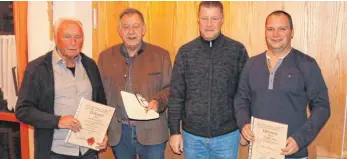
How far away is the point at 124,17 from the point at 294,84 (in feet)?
4.07

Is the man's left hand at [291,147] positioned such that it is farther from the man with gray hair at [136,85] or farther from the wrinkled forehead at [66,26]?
the wrinkled forehead at [66,26]

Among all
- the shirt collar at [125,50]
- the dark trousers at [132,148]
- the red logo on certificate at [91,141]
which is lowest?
the dark trousers at [132,148]

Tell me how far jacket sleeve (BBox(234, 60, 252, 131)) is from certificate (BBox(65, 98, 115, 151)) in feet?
2.72

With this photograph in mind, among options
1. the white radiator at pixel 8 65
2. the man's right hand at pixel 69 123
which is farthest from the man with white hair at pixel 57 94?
the white radiator at pixel 8 65

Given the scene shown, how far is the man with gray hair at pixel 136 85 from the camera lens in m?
2.58

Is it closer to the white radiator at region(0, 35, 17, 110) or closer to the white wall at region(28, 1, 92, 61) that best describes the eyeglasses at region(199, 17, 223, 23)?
the white wall at region(28, 1, 92, 61)

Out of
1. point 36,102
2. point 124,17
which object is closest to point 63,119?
point 36,102

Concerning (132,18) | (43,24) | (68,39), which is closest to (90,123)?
(68,39)

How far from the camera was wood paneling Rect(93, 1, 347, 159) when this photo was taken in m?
2.63

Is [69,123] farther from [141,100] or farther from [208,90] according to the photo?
[208,90]

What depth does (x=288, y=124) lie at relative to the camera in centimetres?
217

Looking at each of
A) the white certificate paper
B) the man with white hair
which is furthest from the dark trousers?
the man with white hair

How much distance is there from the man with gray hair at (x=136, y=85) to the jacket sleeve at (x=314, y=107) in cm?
96

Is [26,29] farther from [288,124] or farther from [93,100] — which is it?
[288,124]
